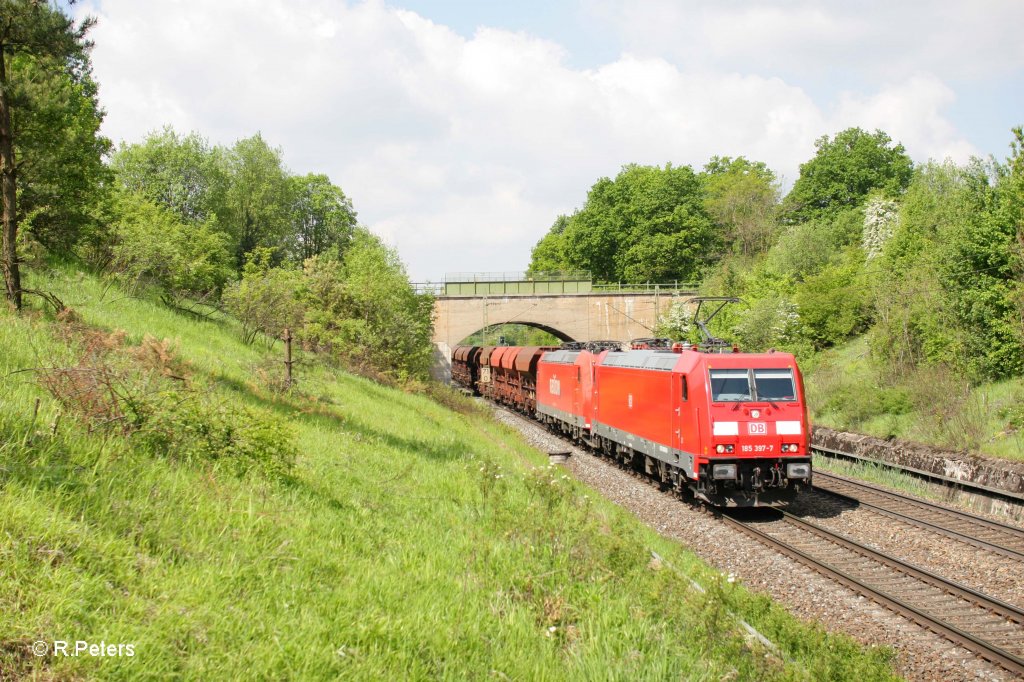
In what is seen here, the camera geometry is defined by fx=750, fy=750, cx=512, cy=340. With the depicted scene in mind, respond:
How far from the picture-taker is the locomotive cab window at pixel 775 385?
47.7ft

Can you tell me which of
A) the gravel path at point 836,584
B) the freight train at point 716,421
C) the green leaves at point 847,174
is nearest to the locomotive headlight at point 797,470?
the freight train at point 716,421

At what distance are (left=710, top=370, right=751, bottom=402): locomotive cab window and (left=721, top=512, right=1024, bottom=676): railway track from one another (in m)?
2.41

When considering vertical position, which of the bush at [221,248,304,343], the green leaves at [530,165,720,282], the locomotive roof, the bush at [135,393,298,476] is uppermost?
the green leaves at [530,165,720,282]

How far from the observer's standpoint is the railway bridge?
170 ft

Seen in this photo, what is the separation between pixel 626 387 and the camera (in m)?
19.0

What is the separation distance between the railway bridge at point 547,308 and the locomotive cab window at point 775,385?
37.2m

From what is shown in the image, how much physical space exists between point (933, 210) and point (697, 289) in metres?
22.7

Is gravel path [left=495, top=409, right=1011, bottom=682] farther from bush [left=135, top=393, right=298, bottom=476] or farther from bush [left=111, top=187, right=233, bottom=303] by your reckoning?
bush [left=111, top=187, right=233, bottom=303]

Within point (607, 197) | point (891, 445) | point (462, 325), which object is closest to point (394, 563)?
point (891, 445)

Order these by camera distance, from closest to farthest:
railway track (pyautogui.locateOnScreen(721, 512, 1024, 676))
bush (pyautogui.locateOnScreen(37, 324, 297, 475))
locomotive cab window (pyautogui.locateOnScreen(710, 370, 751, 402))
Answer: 1. bush (pyautogui.locateOnScreen(37, 324, 297, 475))
2. railway track (pyautogui.locateOnScreen(721, 512, 1024, 676))
3. locomotive cab window (pyautogui.locateOnScreen(710, 370, 751, 402))

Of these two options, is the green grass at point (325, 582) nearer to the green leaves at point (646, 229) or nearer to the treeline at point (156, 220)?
the treeline at point (156, 220)

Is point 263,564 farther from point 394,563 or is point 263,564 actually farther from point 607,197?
point 607,197

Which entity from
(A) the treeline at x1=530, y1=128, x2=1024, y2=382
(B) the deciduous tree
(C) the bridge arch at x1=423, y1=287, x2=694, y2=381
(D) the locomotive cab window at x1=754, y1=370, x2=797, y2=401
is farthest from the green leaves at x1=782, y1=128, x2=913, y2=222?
(B) the deciduous tree

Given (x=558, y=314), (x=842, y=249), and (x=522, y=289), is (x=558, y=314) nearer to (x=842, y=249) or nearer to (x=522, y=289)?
(x=522, y=289)
